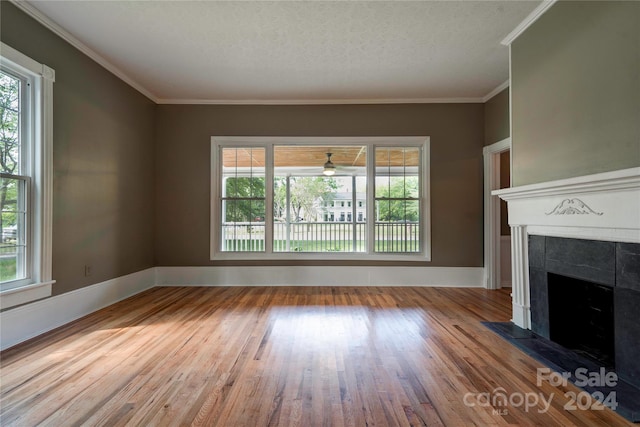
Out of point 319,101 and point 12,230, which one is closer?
point 12,230

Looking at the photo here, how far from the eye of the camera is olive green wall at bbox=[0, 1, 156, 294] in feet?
9.23

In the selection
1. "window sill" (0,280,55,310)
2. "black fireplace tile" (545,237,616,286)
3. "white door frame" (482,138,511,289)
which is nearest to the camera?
"black fireplace tile" (545,237,616,286)

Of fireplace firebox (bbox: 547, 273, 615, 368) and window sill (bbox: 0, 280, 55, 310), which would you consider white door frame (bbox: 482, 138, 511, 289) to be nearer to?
fireplace firebox (bbox: 547, 273, 615, 368)

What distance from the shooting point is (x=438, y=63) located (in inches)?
136

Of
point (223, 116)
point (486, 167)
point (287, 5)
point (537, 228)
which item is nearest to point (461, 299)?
point (537, 228)

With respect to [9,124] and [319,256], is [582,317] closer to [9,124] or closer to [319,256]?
[319,256]

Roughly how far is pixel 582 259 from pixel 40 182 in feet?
14.9

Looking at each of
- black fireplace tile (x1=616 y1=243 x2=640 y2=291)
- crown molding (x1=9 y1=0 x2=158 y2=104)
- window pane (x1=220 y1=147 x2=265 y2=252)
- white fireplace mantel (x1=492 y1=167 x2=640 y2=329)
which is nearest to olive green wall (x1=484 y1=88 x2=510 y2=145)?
white fireplace mantel (x1=492 y1=167 x2=640 y2=329)

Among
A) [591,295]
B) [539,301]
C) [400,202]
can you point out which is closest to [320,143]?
[400,202]

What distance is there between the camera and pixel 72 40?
295 centimetres

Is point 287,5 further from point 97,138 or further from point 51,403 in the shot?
point 51,403

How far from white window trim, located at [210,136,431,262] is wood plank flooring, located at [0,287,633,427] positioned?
49.9 inches

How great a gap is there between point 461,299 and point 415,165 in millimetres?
2093

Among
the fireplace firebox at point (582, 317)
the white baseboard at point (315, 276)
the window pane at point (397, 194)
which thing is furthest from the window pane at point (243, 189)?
the fireplace firebox at point (582, 317)
